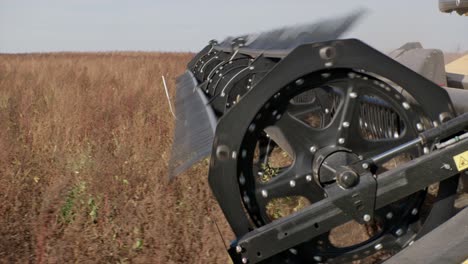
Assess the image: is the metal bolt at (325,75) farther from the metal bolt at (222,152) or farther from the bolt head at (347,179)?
the metal bolt at (222,152)

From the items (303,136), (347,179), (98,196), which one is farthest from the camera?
(98,196)

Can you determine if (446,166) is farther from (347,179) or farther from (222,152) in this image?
(222,152)

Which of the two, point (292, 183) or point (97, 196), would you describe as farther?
point (97, 196)

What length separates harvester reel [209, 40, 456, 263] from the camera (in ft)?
7.16

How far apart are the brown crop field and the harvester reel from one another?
83cm

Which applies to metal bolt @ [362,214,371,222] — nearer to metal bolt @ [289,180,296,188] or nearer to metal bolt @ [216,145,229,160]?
metal bolt @ [289,180,296,188]

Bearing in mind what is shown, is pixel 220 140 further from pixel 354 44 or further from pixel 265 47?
pixel 265 47

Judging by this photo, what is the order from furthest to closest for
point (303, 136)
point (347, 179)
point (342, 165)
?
point (303, 136) → point (342, 165) → point (347, 179)

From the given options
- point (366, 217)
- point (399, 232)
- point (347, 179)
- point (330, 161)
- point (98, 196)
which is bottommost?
point (399, 232)

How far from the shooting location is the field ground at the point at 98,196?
3.13m

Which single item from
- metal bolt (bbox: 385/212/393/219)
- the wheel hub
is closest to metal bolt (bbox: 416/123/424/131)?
the wheel hub

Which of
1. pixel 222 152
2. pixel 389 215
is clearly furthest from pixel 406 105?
pixel 222 152

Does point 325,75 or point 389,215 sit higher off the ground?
point 325,75

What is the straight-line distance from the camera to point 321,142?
2.40 m
